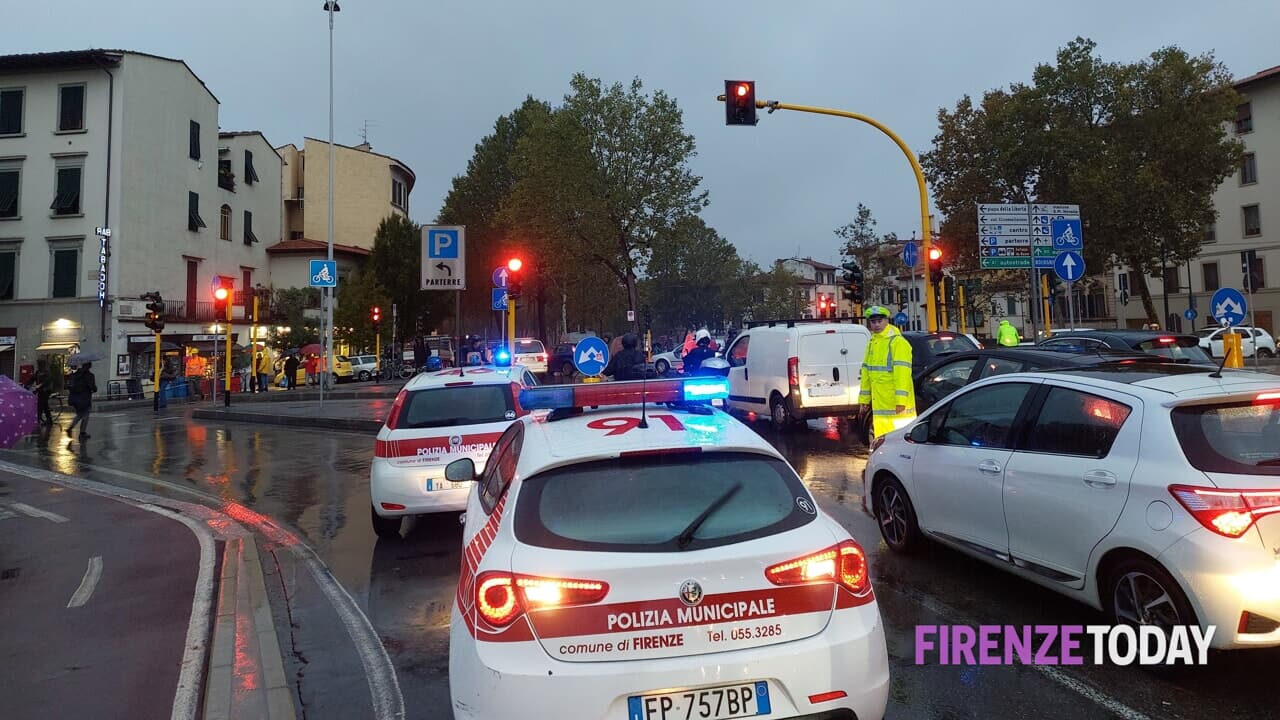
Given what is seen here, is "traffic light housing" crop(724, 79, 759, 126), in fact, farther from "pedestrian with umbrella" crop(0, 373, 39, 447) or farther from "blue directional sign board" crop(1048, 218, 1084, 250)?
"pedestrian with umbrella" crop(0, 373, 39, 447)

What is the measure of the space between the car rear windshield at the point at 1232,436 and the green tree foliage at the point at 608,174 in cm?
3094

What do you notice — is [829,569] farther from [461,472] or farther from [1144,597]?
[461,472]

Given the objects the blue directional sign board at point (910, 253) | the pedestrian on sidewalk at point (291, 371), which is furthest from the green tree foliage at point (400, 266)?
the blue directional sign board at point (910, 253)

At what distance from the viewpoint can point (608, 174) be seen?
112 feet

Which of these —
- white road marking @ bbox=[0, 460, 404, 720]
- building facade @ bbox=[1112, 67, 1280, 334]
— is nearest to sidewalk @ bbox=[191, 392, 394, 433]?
white road marking @ bbox=[0, 460, 404, 720]

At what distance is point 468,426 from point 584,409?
3360mm

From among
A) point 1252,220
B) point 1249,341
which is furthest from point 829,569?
point 1252,220

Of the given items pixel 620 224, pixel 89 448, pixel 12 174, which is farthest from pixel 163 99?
pixel 89 448

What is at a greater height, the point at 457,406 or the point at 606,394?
the point at 606,394

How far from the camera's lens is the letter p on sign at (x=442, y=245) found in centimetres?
1438

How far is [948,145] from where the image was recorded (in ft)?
111

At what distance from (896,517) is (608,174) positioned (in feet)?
98.2

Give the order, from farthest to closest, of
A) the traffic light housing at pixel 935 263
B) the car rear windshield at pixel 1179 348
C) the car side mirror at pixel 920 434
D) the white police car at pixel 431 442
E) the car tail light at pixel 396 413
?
the traffic light housing at pixel 935 263
the car rear windshield at pixel 1179 348
the car tail light at pixel 396 413
the white police car at pixel 431 442
the car side mirror at pixel 920 434

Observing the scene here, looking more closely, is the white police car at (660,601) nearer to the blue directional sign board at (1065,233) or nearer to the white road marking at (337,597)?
the white road marking at (337,597)
